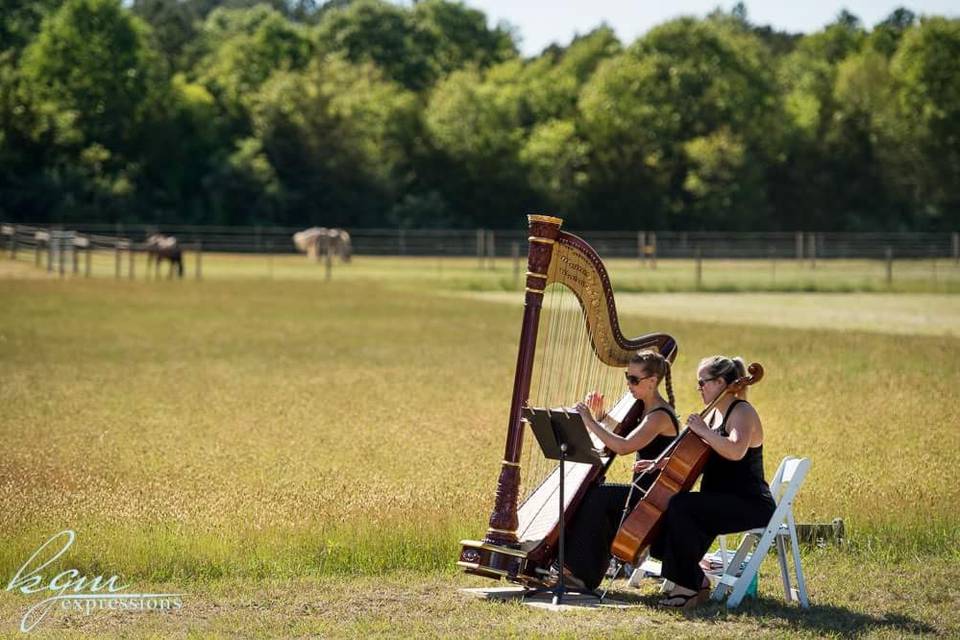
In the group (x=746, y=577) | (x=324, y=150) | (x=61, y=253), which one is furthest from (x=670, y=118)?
(x=746, y=577)

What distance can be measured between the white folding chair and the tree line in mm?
66546

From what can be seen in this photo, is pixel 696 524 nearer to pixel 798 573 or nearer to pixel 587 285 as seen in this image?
pixel 798 573

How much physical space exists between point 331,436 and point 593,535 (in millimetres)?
6708

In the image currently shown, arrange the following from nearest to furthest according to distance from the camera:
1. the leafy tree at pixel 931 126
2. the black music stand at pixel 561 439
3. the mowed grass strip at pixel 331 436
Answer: the black music stand at pixel 561 439, the mowed grass strip at pixel 331 436, the leafy tree at pixel 931 126

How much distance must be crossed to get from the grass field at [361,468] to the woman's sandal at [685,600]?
0.29 ft

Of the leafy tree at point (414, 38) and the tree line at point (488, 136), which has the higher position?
the leafy tree at point (414, 38)

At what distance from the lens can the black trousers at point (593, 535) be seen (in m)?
8.06

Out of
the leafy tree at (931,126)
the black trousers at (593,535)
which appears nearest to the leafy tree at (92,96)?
the leafy tree at (931,126)

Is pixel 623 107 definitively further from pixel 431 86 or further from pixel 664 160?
pixel 431 86

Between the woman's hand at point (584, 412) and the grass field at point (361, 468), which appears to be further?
the grass field at point (361, 468)

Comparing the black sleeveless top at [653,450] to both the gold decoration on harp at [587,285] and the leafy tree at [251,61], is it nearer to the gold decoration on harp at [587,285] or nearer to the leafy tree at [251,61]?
the gold decoration on harp at [587,285]

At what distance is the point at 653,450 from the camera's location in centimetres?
Answer: 829

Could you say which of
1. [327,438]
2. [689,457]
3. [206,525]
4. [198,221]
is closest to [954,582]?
[689,457]

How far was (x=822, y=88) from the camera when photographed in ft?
302
